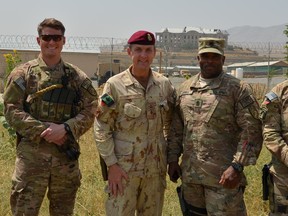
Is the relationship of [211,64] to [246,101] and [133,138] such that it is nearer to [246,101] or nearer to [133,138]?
[246,101]

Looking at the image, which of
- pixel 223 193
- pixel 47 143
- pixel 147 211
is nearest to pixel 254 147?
pixel 223 193

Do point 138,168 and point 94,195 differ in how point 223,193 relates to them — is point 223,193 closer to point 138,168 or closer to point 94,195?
point 138,168

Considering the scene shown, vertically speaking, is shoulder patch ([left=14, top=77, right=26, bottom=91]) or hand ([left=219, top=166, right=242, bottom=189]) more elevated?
shoulder patch ([left=14, top=77, right=26, bottom=91])

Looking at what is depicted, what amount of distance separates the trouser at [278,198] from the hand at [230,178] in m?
0.29

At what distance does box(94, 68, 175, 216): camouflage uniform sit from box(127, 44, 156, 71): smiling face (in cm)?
14

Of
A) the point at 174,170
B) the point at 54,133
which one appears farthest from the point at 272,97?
the point at 54,133

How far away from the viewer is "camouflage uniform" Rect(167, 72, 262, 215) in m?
3.29

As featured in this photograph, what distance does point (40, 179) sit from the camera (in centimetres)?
345

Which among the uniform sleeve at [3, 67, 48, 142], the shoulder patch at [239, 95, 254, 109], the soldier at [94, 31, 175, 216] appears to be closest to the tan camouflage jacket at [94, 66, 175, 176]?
the soldier at [94, 31, 175, 216]

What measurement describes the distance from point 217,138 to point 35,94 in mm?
1542

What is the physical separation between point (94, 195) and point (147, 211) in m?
1.72

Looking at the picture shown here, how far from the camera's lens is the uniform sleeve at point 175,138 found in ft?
11.8

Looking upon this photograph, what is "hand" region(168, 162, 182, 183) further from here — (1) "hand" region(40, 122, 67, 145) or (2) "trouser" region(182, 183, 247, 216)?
(1) "hand" region(40, 122, 67, 145)

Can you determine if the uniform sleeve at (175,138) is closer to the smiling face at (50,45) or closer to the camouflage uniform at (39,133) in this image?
the camouflage uniform at (39,133)
